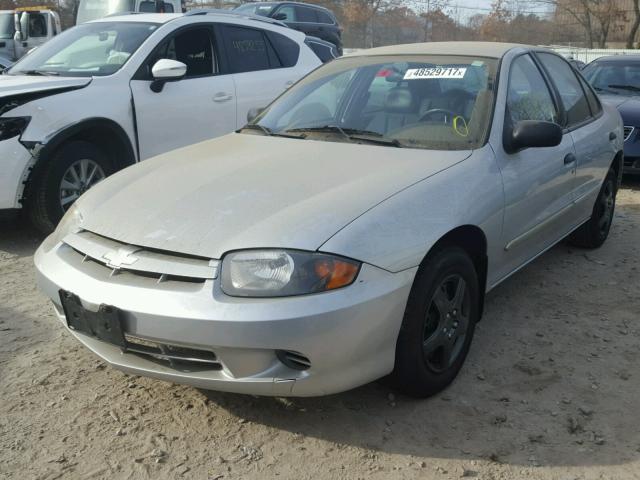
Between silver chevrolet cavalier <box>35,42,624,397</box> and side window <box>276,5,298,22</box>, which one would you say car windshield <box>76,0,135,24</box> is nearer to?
side window <box>276,5,298,22</box>

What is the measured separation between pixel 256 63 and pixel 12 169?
2710mm

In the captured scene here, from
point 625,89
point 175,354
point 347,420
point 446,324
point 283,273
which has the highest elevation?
point 283,273

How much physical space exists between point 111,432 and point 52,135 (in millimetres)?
2804

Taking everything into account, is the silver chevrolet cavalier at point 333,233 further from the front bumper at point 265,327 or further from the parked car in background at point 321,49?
the parked car in background at point 321,49

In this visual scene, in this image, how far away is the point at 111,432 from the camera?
272 centimetres

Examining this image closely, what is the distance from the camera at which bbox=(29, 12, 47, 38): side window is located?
668 inches

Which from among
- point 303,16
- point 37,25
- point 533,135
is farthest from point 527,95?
point 37,25

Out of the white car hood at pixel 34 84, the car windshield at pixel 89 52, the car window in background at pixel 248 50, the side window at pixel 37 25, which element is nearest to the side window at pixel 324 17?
the side window at pixel 37 25

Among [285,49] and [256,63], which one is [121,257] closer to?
[256,63]

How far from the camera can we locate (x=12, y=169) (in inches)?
183

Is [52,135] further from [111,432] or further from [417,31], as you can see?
[417,31]

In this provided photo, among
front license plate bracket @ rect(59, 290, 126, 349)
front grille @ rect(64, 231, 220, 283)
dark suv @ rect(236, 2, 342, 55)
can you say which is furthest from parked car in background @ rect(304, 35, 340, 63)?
dark suv @ rect(236, 2, 342, 55)

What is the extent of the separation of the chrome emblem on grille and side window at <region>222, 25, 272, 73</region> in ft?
13.0

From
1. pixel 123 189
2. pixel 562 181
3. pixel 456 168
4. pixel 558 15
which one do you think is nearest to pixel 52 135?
pixel 123 189
